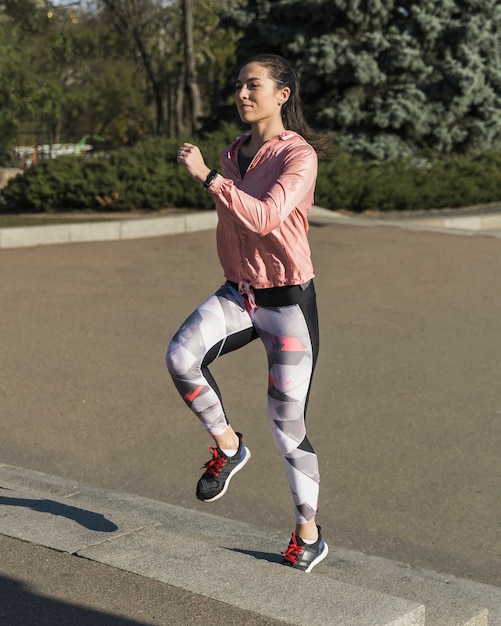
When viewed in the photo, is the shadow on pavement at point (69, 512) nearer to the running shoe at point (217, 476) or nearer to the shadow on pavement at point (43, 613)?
the running shoe at point (217, 476)

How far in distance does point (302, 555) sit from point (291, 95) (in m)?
1.70

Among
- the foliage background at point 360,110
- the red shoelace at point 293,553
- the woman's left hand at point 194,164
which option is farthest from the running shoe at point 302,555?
the foliage background at point 360,110

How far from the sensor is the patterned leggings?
12.6 ft

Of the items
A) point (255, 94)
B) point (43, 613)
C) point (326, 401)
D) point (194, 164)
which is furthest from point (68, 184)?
point (43, 613)

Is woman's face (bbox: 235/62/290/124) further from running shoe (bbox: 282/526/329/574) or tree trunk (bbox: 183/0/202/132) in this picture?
tree trunk (bbox: 183/0/202/132)

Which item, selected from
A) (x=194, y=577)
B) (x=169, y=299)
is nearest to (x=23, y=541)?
(x=194, y=577)

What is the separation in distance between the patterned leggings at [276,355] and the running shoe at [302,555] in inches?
3.3

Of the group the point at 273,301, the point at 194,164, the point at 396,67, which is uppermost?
the point at 396,67

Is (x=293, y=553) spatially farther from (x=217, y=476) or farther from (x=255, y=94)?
(x=255, y=94)

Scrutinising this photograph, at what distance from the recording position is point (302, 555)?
390 cm

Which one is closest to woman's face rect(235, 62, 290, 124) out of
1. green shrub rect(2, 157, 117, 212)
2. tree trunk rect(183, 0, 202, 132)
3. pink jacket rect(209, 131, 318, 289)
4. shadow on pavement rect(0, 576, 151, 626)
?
pink jacket rect(209, 131, 318, 289)

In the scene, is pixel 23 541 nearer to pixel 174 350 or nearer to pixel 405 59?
pixel 174 350

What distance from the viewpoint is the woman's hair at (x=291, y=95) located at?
3865 millimetres

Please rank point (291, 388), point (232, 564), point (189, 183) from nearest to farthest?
point (232, 564)
point (291, 388)
point (189, 183)
